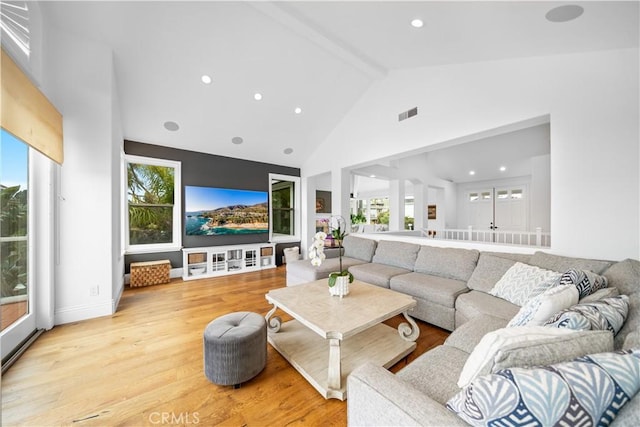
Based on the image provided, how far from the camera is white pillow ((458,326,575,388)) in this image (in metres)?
0.87

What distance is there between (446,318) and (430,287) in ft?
1.09

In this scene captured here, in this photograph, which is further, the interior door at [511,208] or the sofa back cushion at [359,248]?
the interior door at [511,208]

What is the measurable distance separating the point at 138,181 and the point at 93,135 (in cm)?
181

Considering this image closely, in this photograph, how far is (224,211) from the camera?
522cm

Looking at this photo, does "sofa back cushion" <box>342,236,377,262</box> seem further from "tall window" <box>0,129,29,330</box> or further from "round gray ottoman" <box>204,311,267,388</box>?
"tall window" <box>0,129,29,330</box>

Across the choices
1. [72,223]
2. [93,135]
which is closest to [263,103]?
[93,135]

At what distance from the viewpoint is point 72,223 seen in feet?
9.16

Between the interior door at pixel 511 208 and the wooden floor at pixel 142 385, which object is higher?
the interior door at pixel 511 208

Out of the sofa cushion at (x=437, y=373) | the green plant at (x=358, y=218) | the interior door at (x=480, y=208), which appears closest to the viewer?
the sofa cushion at (x=437, y=373)

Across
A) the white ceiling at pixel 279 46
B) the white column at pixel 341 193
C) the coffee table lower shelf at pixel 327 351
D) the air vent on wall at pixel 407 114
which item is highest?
the white ceiling at pixel 279 46

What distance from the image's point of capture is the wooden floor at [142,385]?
1.51 metres

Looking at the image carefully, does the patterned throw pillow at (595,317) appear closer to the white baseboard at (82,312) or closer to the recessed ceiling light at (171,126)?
the white baseboard at (82,312)

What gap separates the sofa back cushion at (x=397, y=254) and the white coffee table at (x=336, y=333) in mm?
1220

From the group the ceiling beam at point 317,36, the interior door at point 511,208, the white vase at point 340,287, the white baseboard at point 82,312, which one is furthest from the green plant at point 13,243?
the interior door at point 511,208
